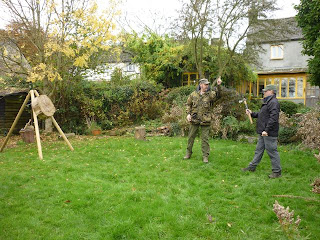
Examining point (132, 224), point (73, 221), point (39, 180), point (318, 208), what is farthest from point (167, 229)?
point (39, 180)

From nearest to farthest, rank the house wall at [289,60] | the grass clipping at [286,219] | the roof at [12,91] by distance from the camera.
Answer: the grass clipping at [286,219] < the roof at [12,91] < the house wall at [289,60]

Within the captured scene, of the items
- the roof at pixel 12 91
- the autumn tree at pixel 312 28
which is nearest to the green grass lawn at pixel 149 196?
the autumn tree at pixel 312 28

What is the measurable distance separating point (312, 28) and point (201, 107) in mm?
6771

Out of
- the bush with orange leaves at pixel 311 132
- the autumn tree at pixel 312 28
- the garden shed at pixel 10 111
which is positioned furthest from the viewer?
the garden shed at pixel 10 111

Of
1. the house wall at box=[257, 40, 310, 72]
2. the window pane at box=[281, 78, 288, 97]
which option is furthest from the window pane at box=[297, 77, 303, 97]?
the house wall at box=[257, 40, 310, 72]

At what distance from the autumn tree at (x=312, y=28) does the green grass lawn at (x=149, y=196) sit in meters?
4.31

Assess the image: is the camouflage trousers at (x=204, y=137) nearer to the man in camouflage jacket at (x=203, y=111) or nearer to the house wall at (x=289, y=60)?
the man in camouflage jacket at (x=203, y=111)

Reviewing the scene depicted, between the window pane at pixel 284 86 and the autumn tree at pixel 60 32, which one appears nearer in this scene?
the autumn tree at pixel 60 32

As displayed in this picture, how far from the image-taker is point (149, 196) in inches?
194

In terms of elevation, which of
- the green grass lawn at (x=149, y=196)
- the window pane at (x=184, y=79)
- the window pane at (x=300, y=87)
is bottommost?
the green grass lawn at (x=149, y=196)

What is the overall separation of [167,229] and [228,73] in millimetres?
16915

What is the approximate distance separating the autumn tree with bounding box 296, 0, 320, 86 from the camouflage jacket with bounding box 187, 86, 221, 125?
17.9ft

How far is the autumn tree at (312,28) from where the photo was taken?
10.0 m

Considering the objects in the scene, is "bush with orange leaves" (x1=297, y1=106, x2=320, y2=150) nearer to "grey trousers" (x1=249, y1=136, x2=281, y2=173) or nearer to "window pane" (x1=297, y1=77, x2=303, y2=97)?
"grey trousers" (x1=249, y1=136, x2=281, y2=173)
